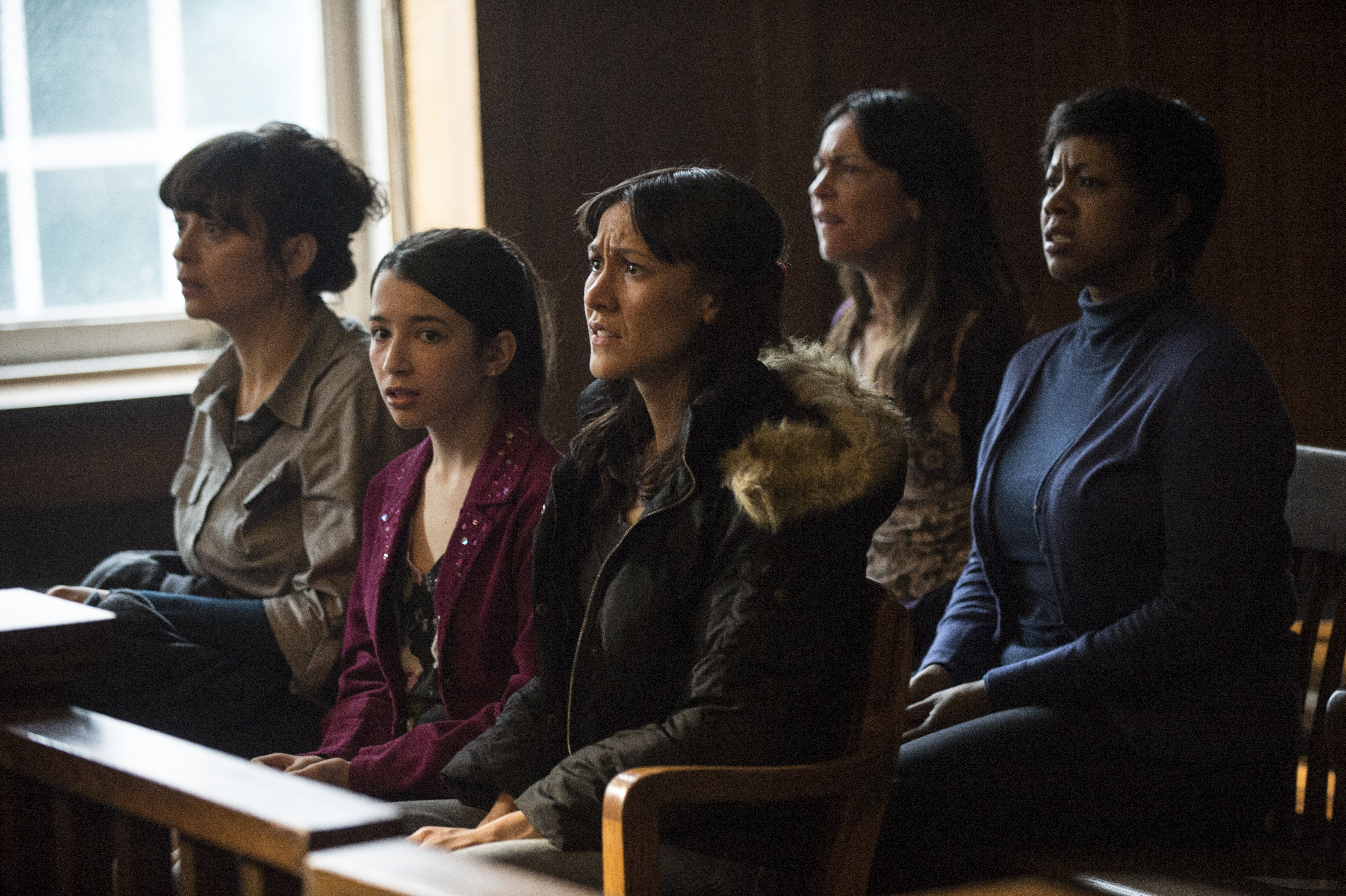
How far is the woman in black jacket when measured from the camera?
1.40 m

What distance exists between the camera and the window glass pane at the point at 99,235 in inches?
120

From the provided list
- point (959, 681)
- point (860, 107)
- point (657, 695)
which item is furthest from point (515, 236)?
point (657, 695)

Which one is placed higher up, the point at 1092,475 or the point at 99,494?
the point at 1092,475

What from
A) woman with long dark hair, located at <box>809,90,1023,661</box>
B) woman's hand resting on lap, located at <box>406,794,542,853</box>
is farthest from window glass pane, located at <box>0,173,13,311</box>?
woman's hand resting on lap, located at <box>406,794,542,853</box>

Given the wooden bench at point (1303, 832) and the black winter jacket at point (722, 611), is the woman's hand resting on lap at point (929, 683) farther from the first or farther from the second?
the black winter jacket at point (722, 611)

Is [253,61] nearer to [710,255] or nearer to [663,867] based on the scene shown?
[710,255]

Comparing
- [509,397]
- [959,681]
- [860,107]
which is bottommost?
[959,681]

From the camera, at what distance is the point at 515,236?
2871 millimetres

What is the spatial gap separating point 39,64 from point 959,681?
2.40 metres

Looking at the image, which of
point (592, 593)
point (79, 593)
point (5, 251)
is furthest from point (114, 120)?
point (592, 593)

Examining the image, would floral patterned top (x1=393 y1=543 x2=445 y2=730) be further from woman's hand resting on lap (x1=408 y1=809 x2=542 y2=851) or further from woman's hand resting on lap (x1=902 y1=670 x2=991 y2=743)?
woman's hand resting on lap (x1=902 y1=670 x2=991 y2=743)

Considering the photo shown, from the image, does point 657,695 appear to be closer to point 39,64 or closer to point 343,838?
point 343,838

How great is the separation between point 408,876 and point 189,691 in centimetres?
137

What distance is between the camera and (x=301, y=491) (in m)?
2.17
